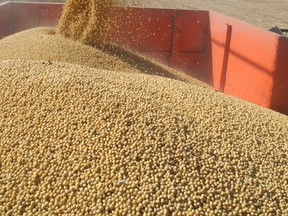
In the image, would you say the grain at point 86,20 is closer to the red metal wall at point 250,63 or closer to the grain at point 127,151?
the red metal wall at point 250,63

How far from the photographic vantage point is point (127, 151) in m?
2.19

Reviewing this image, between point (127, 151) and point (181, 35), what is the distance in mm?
3310

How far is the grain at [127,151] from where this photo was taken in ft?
6.51

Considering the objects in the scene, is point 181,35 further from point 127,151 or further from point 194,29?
point 127,151

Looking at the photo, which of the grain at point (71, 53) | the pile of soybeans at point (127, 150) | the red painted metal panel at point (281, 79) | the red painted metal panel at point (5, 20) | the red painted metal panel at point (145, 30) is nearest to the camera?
the pile of soybeans at point (127, 150)

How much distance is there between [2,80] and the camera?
2.80m

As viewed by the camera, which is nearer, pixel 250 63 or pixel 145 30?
pixel 250 63

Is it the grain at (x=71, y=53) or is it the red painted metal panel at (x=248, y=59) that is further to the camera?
the grain at (x=71, y=53)

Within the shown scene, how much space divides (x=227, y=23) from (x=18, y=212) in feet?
11.1

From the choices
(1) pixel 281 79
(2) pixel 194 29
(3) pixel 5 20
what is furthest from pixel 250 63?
(3) pixel 5 20

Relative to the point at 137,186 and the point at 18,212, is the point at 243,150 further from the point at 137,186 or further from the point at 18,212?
the point at 18,212

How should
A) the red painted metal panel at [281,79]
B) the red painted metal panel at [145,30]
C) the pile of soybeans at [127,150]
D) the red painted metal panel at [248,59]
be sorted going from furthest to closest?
the red painted metal panel at [145,30] < the red painted metal panel at [248,59] < the red painted metal panel at [281,79] < the pile of soybeans at [127,150]

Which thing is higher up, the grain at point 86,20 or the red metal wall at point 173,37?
the grain at point 86,20

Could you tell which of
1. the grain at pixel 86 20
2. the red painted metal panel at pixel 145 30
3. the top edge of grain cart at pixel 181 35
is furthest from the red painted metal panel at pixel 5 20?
the red painted metal panel at pixel 145 30
